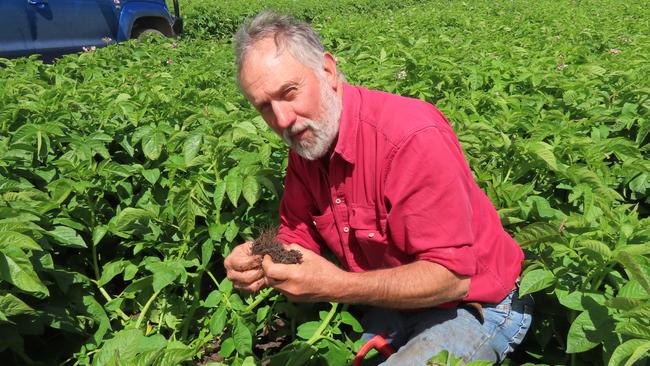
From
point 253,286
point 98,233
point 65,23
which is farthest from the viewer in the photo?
point 65,23

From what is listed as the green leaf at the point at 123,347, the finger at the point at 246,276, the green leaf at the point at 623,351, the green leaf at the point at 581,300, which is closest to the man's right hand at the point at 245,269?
the finger at the point at 246,276

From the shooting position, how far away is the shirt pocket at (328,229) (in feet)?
6.95

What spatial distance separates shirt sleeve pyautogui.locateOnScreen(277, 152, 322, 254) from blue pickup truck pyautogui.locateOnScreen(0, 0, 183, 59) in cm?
559

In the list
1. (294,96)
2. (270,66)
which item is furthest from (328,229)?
(270,66)

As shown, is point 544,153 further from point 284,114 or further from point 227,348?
point 227,348

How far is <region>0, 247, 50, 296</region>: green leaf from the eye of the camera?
1689 millimetres

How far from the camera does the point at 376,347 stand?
2.04 metres

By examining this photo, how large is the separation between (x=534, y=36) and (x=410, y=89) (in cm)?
322

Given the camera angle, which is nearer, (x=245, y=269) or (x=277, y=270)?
(x=277, y=270)

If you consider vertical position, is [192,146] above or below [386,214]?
above

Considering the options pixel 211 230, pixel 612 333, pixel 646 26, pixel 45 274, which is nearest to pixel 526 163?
pixel 612 333

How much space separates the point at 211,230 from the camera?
2270 millimetres

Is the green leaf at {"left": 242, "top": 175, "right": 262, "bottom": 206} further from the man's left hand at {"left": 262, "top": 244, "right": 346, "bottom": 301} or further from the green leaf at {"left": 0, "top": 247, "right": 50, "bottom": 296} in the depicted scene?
the green leaf at {"left": 0, "top": 247, "right": 50, "bottom": 296}

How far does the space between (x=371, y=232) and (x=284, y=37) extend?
74cm
